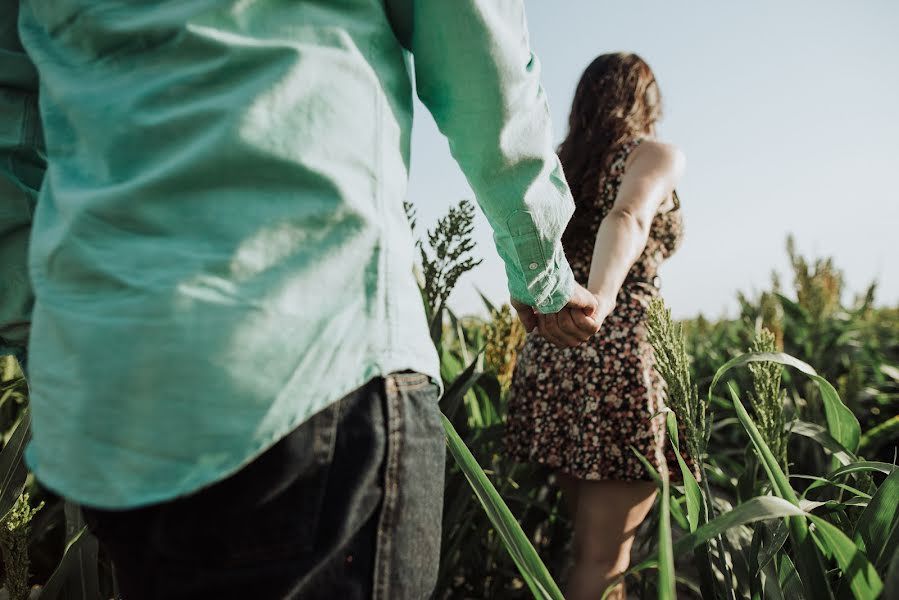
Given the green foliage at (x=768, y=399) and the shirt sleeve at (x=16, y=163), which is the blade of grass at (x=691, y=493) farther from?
the shirt sleeve at (x=16, y=163)

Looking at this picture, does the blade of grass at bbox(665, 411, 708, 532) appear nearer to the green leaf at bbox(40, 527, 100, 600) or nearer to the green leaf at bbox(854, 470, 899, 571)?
the green leaf at bbox(854, 470, 899, 571)

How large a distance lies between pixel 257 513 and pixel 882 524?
1070 millimetres

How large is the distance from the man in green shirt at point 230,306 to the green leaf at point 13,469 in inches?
35.8

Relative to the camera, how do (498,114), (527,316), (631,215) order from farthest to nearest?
(631,215) → (527,316) → (498,114)

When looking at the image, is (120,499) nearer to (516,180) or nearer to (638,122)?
(516,180)

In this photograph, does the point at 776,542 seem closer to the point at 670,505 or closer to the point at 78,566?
the point at 670,505

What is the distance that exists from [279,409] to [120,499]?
159mm

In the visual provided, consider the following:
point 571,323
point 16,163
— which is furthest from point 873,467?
point 16,163

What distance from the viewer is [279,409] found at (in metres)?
0.54

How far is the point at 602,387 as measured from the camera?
171 cm

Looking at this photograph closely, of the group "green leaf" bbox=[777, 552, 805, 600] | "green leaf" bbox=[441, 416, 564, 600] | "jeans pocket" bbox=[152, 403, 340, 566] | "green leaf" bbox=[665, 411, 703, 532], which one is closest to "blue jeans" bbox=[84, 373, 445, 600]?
"jeans pocket" bbox=[152, 403, 340, 566]

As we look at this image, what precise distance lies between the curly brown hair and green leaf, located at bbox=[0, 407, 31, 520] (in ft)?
5.27

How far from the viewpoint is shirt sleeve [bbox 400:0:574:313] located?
26.7 inches

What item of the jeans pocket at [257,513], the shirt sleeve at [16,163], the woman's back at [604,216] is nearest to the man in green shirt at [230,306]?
the jeans pocket at [257,513]
